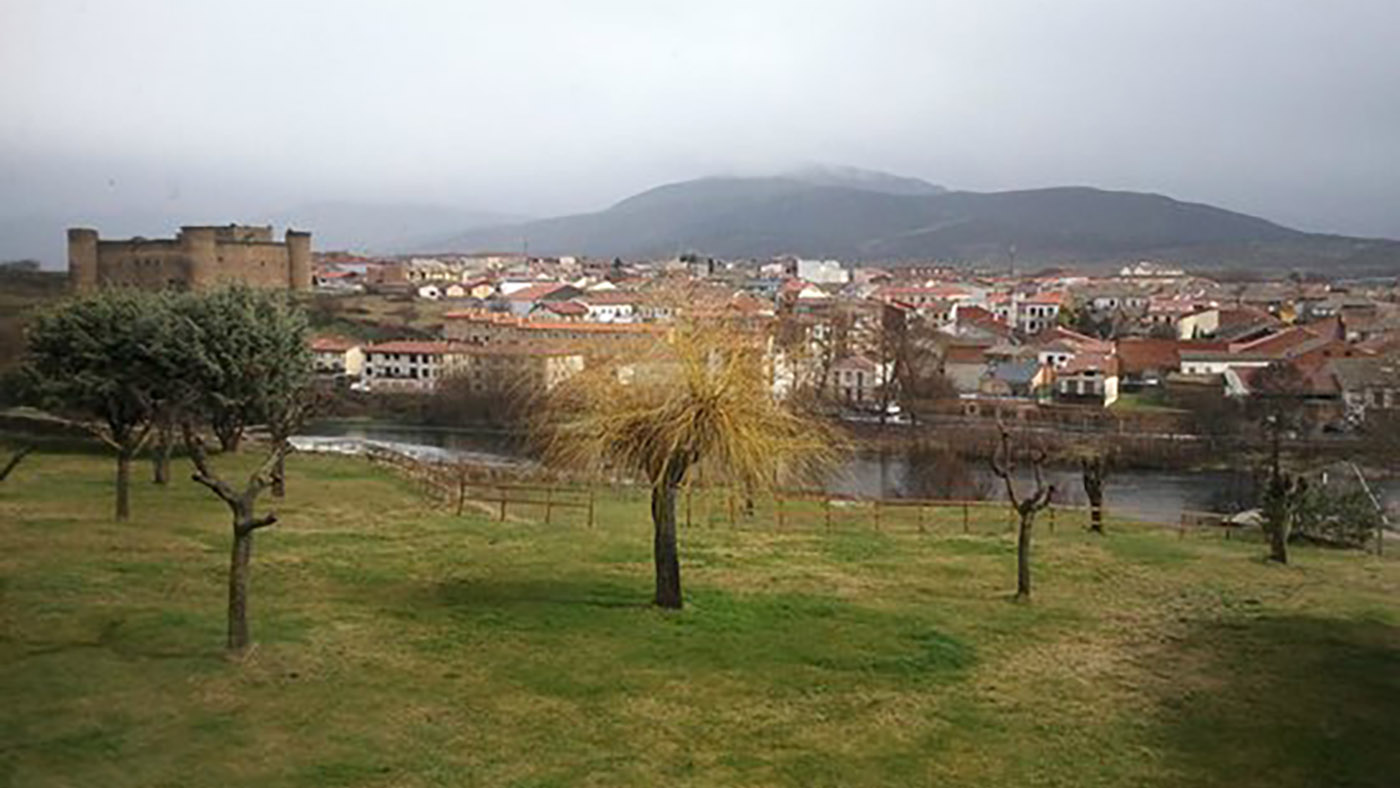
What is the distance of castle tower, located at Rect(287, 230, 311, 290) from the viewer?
87625 millimetres

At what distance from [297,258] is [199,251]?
32.9 feet

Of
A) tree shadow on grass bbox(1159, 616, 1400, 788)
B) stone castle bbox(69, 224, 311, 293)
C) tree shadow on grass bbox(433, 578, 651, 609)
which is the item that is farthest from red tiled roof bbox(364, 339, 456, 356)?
tree shadow on grass bbox(1159, 616, 1400, 788)

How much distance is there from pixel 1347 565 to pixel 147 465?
2529cm

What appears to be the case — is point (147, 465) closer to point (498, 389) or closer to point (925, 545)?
point (925, 545)

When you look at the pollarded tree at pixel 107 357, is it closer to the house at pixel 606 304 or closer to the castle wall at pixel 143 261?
the castle wall at pixel 143 261

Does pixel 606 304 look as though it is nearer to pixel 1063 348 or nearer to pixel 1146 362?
pixel 1063 348

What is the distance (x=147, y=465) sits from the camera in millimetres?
26297

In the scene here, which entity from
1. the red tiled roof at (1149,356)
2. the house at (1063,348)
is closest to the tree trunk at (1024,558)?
the house at (1063,348)

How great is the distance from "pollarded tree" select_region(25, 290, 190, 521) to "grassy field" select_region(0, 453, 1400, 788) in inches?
212

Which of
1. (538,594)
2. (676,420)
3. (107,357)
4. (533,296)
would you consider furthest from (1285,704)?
(533,296)

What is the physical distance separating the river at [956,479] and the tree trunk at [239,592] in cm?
2608

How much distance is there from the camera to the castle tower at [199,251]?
7819cm

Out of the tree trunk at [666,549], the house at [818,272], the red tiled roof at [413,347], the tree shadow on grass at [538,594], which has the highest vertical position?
the house at [818,272]

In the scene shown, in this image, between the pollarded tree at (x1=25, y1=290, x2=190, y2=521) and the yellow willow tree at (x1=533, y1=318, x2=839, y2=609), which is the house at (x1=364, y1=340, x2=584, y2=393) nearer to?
the pollarded tree at (x1=25, y1=290, x2=190, y2=521)
